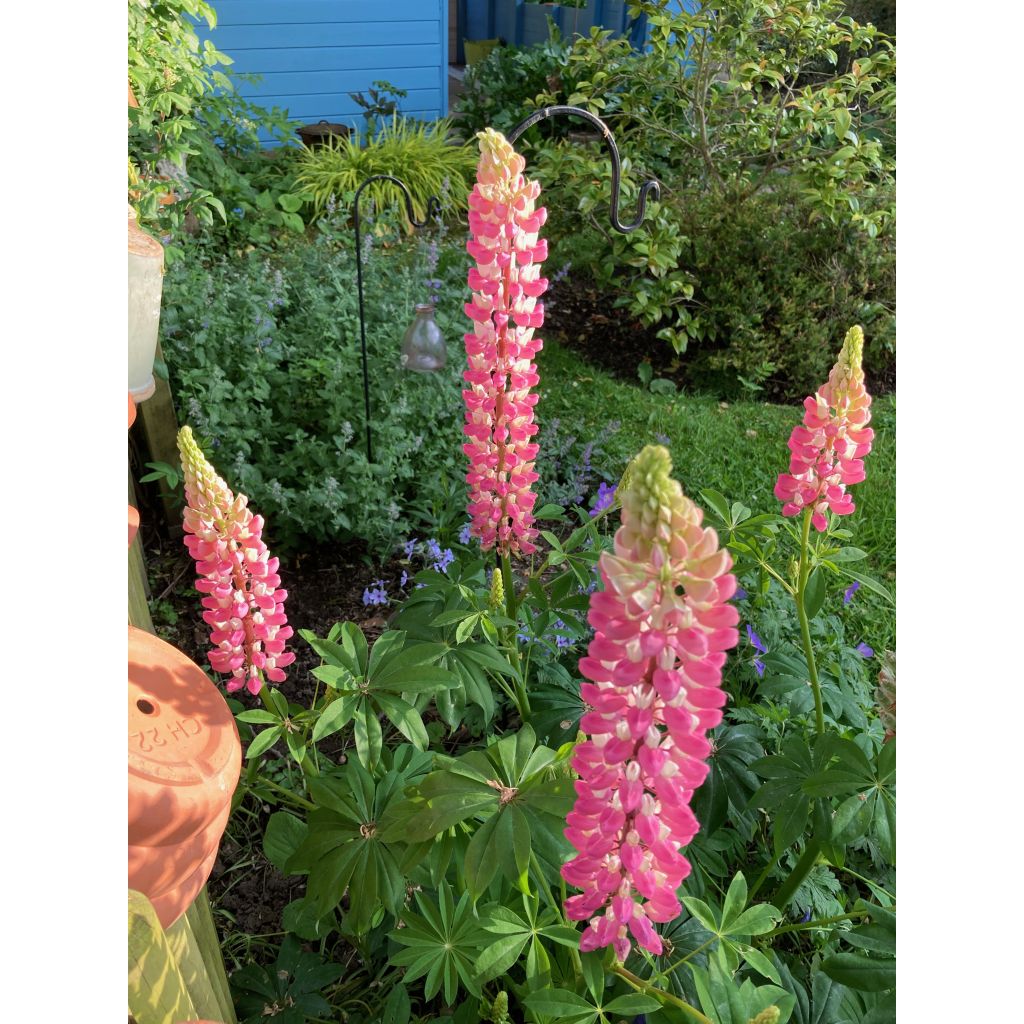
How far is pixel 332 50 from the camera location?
7.13 metres

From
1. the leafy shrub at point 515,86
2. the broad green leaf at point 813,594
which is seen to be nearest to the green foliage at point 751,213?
the leafy shrub at point 515,86

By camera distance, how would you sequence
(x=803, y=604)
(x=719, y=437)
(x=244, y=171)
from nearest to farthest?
(x=803, y=604) < (x=719, y=437) < (x=244, y=171)

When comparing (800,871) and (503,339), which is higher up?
(503,339)

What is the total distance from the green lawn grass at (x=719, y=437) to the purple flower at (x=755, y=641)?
0.65 m

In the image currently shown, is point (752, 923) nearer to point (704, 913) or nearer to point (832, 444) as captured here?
point (704, 913)

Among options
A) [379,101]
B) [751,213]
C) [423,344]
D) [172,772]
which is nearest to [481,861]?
[172,772]

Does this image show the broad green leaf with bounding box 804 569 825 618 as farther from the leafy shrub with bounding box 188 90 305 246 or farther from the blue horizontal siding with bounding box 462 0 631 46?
the blue horizontal siding with bounding box 462 0 631 46

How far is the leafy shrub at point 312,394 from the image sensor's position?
10.4ft


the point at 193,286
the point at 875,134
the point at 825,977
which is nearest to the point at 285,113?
the point at 193,286

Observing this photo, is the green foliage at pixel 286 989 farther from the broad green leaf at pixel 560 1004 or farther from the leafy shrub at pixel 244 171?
the leafy shrub at pixel 244 171

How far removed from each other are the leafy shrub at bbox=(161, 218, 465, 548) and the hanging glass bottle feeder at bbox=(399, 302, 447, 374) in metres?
0.27

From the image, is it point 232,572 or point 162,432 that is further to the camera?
point 162,432

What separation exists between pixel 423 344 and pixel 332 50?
5.17 meters

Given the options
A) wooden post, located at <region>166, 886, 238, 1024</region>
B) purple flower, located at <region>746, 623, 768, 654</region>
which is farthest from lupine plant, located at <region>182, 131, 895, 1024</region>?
purple flower, located at <region>746, 623, 768, 654</region>
